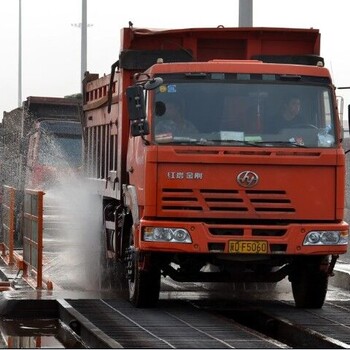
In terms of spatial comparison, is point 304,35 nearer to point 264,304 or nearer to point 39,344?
point 264,304

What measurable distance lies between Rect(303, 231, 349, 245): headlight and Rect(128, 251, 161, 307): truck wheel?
179cm

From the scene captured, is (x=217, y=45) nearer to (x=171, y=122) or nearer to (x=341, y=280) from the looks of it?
(x=171, y=122)

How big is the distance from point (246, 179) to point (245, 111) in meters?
0.83

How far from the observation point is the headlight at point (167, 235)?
15609mm

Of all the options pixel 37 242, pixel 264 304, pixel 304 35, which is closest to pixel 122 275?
pixel 37 242

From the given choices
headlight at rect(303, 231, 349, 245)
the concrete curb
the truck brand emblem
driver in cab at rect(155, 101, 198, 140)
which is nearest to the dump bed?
driver in cab at rect(155, 101, 198, 140)

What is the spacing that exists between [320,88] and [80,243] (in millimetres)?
6782

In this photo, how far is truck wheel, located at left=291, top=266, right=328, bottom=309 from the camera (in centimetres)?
1659

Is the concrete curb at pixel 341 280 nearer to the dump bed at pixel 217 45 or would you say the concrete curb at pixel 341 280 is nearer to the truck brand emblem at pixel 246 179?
the dump bed at pixel 217 45

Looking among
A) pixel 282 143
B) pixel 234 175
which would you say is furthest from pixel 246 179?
pixel 282 143

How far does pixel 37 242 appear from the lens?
61.5ft

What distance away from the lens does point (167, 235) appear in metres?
15.6

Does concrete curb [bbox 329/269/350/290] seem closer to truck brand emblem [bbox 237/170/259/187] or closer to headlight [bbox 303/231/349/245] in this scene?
headlight [bbox 303/231/349/245]

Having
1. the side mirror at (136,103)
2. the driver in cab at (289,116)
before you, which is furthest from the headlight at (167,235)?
the driver in cab at (289,116)
